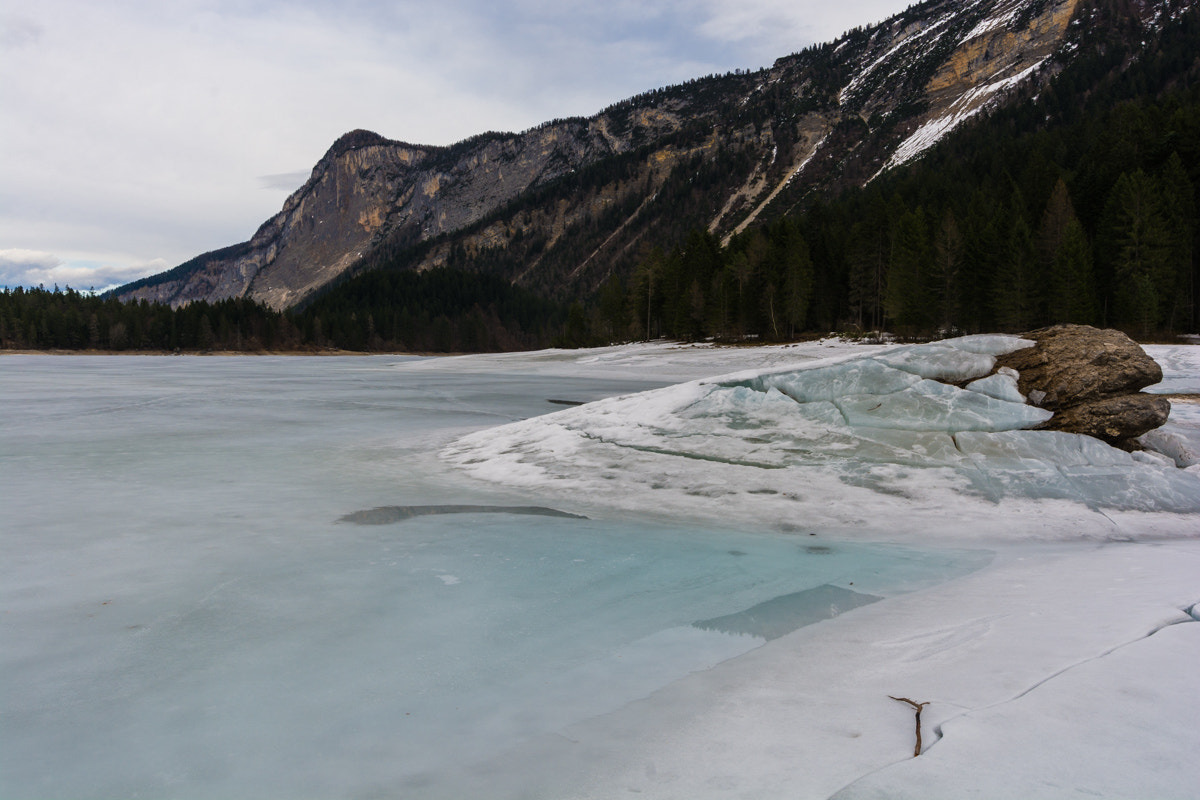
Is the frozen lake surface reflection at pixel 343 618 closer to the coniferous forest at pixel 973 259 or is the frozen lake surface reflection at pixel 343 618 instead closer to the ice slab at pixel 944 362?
the ice slab at pixel 944 362

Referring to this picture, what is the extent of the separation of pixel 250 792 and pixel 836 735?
2.33 m

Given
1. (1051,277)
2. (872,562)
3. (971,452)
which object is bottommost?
(872,562)

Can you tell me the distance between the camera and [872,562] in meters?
5.33

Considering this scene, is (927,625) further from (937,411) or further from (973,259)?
(973,259)

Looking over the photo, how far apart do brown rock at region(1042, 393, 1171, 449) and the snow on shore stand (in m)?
0.40

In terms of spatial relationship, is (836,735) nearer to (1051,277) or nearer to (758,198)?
(1051,277)

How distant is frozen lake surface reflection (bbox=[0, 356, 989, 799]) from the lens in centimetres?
269

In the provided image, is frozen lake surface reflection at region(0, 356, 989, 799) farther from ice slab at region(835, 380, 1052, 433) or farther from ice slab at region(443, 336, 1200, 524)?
ice slab at region(835, 380, 1052, 433)

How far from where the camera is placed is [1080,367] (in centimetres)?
838

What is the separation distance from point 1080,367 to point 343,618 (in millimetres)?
9215

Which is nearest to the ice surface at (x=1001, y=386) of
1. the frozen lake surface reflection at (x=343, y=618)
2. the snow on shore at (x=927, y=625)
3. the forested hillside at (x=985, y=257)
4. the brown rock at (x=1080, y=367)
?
the brown rock at (x=1080, y=367)

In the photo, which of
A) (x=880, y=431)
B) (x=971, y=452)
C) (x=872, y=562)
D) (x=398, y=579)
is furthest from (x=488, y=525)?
(x=971, y=452)

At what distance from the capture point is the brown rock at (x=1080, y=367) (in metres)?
8.11

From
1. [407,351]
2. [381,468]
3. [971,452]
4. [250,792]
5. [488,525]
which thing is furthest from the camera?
[407,351]
